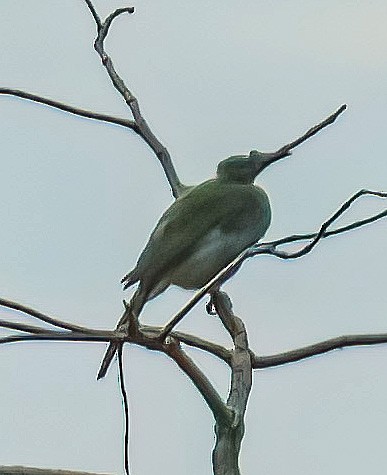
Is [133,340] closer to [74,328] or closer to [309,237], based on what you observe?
[74,328]

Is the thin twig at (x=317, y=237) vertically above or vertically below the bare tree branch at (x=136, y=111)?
below

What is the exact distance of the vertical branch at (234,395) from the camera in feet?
10.9

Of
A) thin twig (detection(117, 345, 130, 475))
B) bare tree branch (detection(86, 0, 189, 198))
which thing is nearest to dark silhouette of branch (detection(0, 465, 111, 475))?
thin twig (detection(117, 345, 130, 475))

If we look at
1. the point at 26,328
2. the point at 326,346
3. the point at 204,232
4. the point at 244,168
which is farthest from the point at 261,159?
the point at 26,328

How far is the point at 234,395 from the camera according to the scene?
137 inches

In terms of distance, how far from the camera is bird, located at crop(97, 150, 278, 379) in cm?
373

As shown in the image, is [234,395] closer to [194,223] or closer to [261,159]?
[194,223]

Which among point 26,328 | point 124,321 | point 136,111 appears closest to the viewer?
point 26,328

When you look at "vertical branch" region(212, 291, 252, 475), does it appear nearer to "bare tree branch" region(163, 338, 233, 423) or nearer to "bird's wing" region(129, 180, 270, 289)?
"bare tree branch" region(163, 338, 233, 423)

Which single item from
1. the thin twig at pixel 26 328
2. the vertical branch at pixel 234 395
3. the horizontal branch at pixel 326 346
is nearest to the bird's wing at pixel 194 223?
the vertical branch at pixel 234 395

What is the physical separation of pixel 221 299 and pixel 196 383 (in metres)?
0.64

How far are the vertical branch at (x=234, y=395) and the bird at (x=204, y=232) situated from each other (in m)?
0.12

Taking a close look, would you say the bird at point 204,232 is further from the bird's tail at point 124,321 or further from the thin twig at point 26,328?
the thin twig at point 26,328

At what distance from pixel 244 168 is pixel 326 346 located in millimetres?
866
